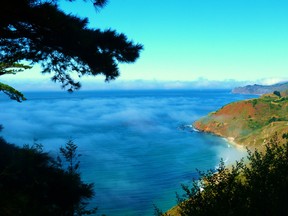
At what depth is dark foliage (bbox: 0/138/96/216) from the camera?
18212 mm

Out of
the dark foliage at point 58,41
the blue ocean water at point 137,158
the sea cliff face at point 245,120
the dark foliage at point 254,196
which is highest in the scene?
the dark foliage at point 58,41

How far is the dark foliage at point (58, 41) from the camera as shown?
1115 centimetres

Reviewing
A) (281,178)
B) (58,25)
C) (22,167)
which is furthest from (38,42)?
(281,178)

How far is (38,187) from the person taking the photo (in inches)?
878

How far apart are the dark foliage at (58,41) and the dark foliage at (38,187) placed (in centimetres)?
802

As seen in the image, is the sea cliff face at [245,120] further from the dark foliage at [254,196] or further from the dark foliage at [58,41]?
the dark foliage at [58,41]

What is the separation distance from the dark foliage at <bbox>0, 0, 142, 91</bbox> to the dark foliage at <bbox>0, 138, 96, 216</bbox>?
8020mm

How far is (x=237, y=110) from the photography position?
193 m

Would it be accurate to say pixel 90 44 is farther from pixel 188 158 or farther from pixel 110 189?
pixel 188 158

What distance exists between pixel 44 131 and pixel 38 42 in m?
185

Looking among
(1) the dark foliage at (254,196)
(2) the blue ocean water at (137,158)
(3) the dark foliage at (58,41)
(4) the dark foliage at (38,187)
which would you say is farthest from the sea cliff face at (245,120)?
(3) the dark foliage at (58,41)

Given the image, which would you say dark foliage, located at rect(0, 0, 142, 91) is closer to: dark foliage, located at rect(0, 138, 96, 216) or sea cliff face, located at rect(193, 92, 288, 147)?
dark foliage, located at rect(0, 138, 96, 216)

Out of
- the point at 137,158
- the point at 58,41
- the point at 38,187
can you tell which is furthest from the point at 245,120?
the point at 58,41

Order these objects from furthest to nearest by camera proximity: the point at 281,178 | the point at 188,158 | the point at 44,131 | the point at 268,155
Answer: the point at 44,131
the point at 188,158
the point at 268,155
the point at 281,178
